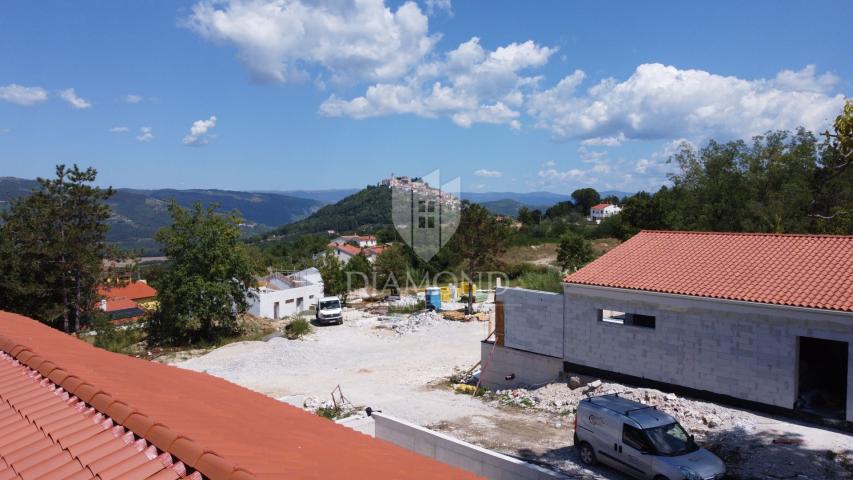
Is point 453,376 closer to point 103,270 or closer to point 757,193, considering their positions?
point 103,270

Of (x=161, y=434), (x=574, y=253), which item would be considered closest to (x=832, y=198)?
(x=574, y=253)

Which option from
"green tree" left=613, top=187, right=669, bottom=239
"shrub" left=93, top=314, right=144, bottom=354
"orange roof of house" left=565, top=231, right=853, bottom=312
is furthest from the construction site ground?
"green tree" left=613, top=187, right=669, bottom=239

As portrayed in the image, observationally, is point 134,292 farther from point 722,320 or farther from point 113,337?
point 722,320

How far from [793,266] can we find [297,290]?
34.0 metres

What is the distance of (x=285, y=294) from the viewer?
41.7 metres

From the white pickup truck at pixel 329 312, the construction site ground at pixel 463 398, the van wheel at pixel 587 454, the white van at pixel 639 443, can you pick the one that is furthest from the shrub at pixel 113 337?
the white van at pixel 639 443

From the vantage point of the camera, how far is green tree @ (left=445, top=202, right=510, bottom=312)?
125ft

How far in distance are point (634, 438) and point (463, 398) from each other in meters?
8.89

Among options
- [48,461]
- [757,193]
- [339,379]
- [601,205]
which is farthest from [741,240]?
[601,205]

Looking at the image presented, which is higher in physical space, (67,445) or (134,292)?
(67,445)

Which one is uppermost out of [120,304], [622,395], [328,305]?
[622,395]

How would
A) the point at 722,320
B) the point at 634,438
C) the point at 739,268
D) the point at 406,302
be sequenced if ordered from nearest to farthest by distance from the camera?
1. the point at 634,438
2. the point at 722,320
3. the point at 739,268
4. the point at 406,302

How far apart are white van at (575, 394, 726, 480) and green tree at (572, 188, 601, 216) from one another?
144 m

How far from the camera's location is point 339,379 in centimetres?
2341
